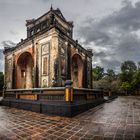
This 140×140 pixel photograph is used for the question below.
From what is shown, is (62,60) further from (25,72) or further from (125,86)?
(125,86)

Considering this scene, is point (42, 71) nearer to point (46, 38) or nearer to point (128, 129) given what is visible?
point (46, 38)

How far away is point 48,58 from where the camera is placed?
55.4 ft

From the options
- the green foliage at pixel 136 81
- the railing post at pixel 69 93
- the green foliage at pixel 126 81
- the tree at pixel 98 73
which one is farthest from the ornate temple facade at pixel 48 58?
the tree at pixel 98 73

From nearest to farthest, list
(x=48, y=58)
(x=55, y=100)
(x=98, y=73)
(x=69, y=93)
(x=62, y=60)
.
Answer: (x=69, y=93), (x=55, y=100), (x=48, y=58), (x=62, y=60), (x=98, y=73)

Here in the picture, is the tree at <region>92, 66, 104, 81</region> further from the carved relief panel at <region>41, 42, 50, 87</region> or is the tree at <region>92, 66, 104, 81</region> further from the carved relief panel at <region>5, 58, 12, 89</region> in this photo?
the carved relief panel at <region>41, 42, 50, 87</region>

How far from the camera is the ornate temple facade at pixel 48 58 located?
1653 centimetres

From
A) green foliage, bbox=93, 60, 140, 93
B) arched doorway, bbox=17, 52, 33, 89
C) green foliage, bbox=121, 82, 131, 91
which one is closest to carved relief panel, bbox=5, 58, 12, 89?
arched doorway, bbox=17, 52, 33, 89

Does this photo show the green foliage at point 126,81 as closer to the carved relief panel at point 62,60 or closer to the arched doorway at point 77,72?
the arched doorway at point 77,72

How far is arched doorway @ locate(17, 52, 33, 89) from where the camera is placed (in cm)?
2334

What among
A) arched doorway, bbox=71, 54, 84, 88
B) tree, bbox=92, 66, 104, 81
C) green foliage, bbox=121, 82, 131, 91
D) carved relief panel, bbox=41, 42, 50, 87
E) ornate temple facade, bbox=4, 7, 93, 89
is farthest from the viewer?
tree, bbox=92, 66, 104, 81

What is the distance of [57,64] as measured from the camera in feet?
53.0

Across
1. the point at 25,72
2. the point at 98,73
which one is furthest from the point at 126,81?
the point at 25,72

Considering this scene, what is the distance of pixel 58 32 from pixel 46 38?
157 cm

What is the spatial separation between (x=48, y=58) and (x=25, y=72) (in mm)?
8442
